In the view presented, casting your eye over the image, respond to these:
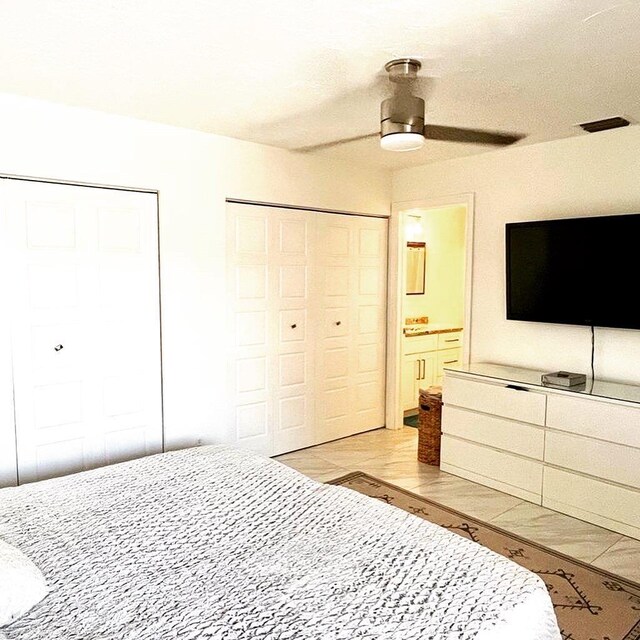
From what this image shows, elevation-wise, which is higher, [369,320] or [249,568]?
[369,320]

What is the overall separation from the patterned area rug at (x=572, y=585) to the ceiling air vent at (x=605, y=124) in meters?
2.57

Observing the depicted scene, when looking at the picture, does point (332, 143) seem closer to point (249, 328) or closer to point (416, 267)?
point (249, 328)

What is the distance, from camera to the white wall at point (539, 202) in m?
3.61

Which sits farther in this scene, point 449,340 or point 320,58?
point 449,340

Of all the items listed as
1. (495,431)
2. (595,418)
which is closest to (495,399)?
(495,431)

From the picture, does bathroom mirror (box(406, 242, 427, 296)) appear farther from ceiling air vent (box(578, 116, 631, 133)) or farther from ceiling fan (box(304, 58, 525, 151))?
ceiling fan (box(304, 58, 525, 151))

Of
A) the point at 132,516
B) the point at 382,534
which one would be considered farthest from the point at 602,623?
the point at 132,516

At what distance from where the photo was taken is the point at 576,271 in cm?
365

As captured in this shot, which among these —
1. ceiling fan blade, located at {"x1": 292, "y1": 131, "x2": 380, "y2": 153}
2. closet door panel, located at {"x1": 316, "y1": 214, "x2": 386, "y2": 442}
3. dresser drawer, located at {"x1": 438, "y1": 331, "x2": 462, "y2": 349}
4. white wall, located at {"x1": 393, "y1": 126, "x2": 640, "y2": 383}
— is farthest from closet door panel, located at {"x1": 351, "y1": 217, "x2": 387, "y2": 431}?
dresser drawer, located at {"x1": 438, "y1": 331, "x2": 462, "y2": 349}

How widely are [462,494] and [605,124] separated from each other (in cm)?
258

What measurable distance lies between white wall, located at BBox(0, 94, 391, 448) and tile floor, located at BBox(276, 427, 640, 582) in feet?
3.06

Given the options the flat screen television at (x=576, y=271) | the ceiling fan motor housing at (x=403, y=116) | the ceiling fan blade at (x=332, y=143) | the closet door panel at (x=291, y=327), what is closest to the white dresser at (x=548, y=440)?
the flat screen television at (x=576, y=271)

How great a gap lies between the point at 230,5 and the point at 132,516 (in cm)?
187

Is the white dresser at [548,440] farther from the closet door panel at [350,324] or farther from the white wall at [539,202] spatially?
the closet door panel at [350,324]
